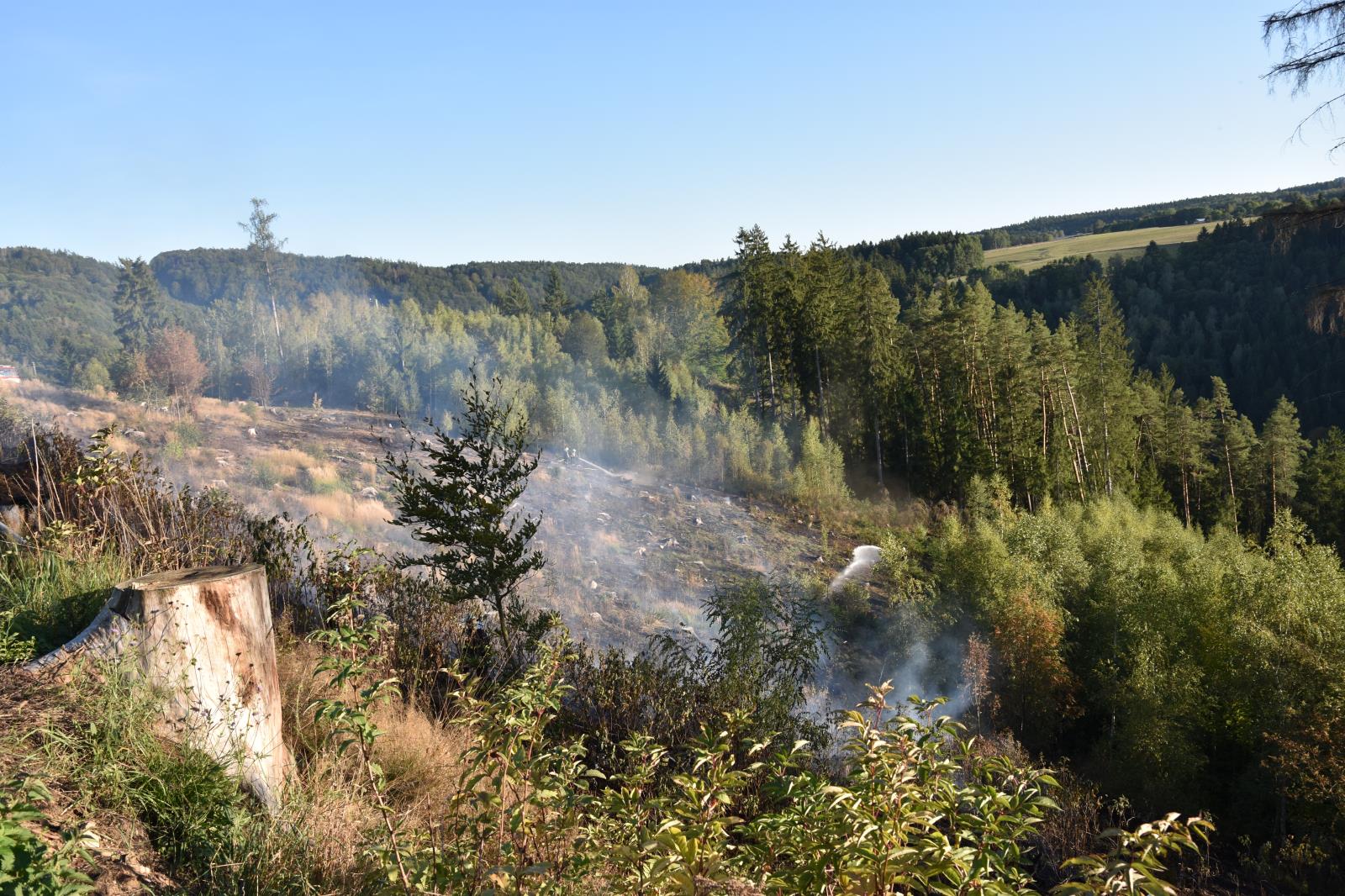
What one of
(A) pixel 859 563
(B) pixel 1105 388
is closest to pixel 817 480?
(A) pixel 859 563

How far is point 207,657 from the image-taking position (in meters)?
3.12

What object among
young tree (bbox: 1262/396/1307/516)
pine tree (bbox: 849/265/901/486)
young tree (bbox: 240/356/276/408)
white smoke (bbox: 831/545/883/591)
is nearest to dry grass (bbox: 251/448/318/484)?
white smoke (bbox: 831/545/883/591)

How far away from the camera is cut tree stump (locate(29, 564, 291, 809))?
3010 mm

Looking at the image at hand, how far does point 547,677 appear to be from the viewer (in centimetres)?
264

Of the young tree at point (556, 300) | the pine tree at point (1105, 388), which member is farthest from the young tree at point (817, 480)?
the young tree at point (556, 300)

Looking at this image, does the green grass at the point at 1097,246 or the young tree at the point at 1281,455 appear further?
the green grass at the point at 1097,246

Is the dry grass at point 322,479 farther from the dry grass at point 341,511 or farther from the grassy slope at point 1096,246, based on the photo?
the grassy slope at point 1096,246

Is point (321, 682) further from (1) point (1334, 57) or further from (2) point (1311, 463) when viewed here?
(2) point (1311, 463)

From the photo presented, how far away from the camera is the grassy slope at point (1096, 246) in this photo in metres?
99.8

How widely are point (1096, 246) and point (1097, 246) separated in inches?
10.2

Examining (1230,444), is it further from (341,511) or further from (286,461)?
(286,461)

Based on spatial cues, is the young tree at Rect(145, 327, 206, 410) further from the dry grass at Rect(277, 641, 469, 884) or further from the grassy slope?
the grassy slope

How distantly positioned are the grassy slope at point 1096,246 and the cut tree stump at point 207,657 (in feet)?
362

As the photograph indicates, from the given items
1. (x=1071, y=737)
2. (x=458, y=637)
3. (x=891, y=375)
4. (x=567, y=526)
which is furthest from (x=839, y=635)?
(x=891, y=375)
